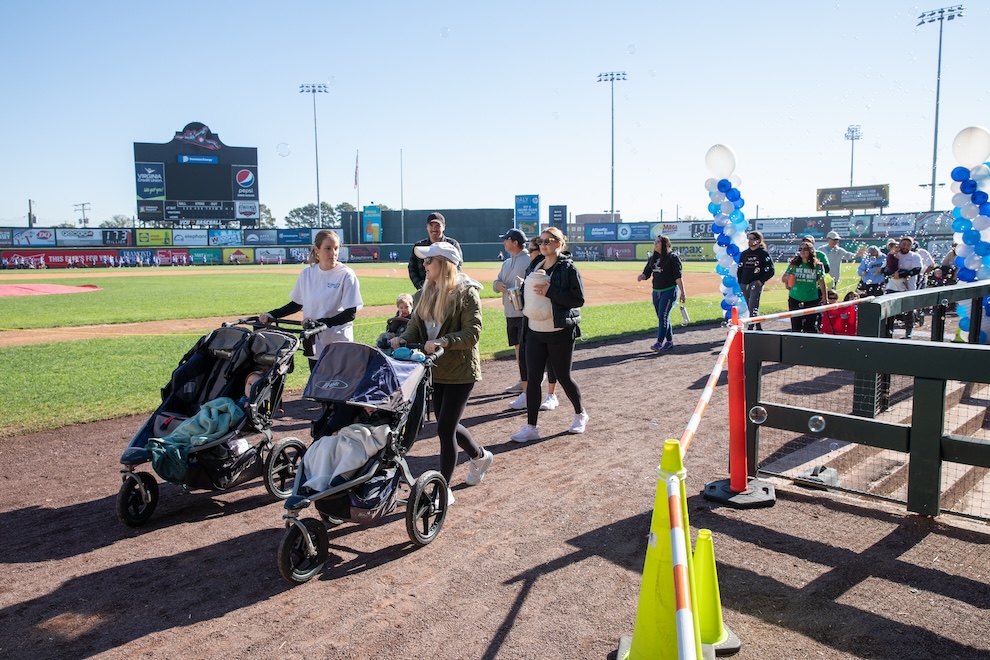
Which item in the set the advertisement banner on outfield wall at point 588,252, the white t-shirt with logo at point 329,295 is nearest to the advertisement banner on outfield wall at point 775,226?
the advertisement banner on outfield wall at point 588,252

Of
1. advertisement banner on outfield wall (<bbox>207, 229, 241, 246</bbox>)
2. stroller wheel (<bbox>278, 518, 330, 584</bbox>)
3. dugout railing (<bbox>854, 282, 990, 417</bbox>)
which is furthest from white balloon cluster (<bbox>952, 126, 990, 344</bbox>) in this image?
advertisement banner on outfield wall (<bbox>207, 229, 241, 246</bbox>)

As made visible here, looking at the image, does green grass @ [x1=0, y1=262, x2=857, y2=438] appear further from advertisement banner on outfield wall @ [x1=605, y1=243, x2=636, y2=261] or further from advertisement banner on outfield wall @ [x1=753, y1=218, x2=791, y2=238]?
advertisement banner on outfield wall @ [x1=753, y1=218, x2=791, y2=238]

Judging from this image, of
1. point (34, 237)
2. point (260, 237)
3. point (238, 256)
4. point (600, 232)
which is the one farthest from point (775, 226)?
point (34, 237)

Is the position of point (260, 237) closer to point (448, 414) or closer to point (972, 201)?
point (972, 201)

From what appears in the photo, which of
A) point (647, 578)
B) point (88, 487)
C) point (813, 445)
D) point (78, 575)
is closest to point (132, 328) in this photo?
point (88, 487)

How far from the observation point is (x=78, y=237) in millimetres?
54812

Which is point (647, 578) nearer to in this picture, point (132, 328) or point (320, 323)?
point (320, 323)

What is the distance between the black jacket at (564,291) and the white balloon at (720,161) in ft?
19.2

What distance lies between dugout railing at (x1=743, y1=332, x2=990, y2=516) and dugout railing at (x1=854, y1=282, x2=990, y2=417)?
0.51 feet

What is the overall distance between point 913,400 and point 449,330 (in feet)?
9.62

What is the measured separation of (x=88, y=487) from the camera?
534 centimetres

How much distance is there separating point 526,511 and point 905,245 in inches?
438

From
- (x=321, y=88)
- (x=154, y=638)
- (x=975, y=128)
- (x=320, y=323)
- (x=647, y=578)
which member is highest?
(x=321, y=88)

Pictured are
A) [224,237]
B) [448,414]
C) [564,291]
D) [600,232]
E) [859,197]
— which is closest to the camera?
[448,414]
